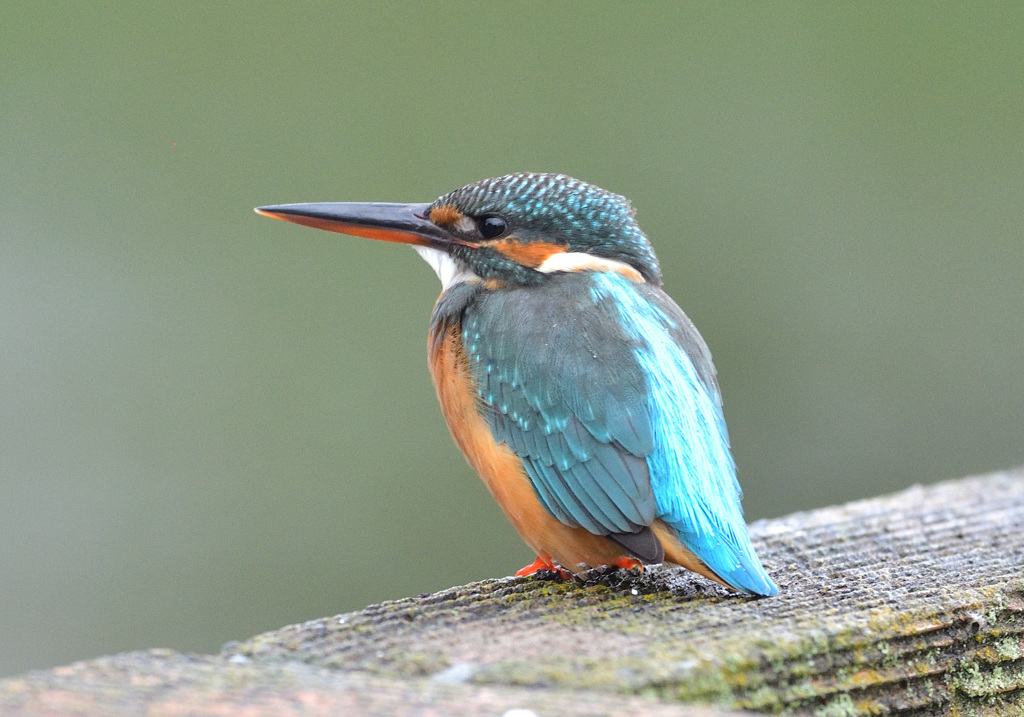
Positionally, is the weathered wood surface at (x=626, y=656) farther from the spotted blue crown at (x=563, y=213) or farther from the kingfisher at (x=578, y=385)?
the spotted blue crown at (x=563, y=213)

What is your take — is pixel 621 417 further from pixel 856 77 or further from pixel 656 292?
pixel 856 77

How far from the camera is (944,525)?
123 inches

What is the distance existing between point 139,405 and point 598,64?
10.5 ft

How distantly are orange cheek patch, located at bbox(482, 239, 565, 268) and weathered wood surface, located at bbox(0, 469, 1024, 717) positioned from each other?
35.0 inches

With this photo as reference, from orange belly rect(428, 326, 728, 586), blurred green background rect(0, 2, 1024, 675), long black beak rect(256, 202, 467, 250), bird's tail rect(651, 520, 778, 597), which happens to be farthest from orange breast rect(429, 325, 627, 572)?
blurred green background rect(0, 2, 1024, 675)

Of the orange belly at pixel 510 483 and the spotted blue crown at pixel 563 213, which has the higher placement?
the spotted blue crown at pixel 563 213

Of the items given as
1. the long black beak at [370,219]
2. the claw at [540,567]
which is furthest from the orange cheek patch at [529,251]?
the claw at [540,567]

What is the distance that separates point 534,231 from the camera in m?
3.18

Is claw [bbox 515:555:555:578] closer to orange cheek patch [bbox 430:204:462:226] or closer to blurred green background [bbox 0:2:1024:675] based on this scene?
orange cheek patch [bbox 430:204:462:226]

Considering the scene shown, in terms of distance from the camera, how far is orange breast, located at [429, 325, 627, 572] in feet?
9.12

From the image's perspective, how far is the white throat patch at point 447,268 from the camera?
327 centimetres

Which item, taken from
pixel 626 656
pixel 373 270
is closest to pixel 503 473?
pixel 626 656

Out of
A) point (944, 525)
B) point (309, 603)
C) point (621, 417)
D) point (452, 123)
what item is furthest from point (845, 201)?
point (621, 417)

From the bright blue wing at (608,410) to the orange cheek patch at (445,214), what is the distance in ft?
1.11
